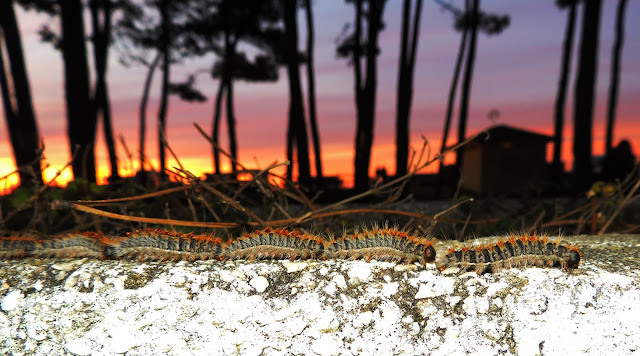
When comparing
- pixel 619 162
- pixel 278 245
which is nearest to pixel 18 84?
pixel 278 245

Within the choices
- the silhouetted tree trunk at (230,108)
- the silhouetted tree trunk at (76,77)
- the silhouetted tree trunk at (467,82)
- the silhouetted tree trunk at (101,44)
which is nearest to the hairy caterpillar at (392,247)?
the silhouetted tree trunk at (76,77)

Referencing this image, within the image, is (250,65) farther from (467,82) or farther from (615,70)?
(615,70)

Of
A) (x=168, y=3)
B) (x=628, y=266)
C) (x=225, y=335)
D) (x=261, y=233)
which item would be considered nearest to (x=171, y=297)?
(x=225, y=335)

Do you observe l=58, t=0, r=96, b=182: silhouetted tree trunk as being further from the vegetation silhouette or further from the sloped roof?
the sloped roof

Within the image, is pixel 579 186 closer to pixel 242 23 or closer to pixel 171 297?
pixel 171 297

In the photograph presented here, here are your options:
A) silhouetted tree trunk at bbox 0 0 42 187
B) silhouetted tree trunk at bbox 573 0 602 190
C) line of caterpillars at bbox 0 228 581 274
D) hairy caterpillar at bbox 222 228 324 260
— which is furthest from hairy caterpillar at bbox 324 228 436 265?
silhouetted tree trunk at bbox 573 0 602 190

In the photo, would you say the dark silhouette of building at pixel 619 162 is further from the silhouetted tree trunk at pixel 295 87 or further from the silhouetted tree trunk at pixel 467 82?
the silhouetted tree trunk at pixel 295 87
